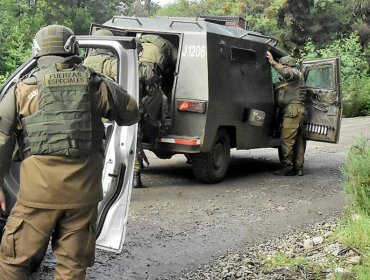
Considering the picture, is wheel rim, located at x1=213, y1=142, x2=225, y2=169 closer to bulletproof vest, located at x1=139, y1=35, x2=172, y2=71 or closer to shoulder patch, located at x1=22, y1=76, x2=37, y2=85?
bulletproof vest, located at x1=139, y1=35, x2=172, y2=71

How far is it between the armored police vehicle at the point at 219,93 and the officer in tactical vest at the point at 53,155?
177 inches

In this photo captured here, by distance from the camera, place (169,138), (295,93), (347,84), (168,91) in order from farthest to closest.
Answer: (347,84) < (295,93) < (168,91) < (169,138)

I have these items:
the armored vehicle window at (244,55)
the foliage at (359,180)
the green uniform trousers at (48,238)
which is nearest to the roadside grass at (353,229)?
the foliage at (359,180)

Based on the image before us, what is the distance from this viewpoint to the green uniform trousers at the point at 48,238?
339 cm

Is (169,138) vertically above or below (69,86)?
below

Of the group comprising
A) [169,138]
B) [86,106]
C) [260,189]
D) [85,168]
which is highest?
[86,106]

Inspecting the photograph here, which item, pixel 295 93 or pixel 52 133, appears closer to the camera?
pixel 52 133

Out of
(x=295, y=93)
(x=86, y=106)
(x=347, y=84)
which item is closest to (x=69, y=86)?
(x=86, y=106)

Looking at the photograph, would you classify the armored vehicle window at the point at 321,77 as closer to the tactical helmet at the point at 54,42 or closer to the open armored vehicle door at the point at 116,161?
the open armored vehicle door at the point at 116,161

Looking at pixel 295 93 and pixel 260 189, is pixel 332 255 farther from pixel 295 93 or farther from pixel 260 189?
pixel 295 93

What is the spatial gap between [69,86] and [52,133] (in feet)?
0.91

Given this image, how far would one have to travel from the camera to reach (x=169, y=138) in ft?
26.4

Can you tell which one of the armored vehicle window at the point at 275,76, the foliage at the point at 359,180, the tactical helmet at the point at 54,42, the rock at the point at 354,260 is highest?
the tactical helmet at the point at 54,42

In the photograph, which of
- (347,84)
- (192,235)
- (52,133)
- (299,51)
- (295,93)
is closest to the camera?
(52,133)
